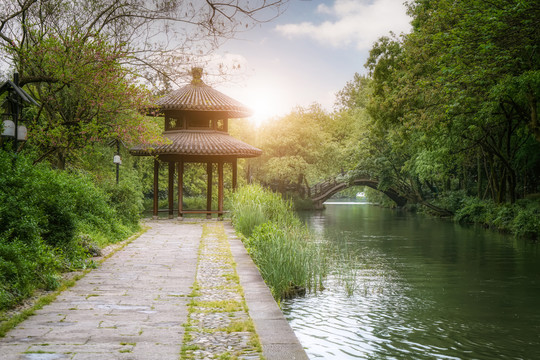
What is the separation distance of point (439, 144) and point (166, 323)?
20339 mm

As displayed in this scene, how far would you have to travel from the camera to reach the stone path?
12.6 feet

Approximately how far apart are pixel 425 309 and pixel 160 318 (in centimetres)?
445

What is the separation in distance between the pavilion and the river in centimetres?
615

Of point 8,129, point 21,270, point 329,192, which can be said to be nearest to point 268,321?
point 21,270

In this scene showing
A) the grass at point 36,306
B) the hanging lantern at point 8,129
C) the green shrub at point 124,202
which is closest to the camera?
the grass at point 36,306

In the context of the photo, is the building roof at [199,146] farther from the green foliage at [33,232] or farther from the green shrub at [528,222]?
the green shrub at [528,222]

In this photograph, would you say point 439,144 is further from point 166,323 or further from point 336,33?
point 166,323

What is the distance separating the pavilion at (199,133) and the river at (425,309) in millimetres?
6150

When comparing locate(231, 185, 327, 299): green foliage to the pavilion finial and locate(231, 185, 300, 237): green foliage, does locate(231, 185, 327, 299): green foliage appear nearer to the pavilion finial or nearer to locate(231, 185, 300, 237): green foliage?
locate(231, 185, 300, 237): green foliage

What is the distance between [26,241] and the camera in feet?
19.7

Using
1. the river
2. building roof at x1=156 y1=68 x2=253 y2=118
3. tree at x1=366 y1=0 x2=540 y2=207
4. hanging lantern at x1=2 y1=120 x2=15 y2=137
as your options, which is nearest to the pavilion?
building roof at x1=156 y1=68 x2=253 y2=118

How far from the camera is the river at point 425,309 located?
599 centimetres

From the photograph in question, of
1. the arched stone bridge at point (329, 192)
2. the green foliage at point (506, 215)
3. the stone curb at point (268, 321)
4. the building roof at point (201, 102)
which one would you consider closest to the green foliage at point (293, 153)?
the arched stone bridge at point (329, 192)

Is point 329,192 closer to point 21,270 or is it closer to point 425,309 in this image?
point 425,309
